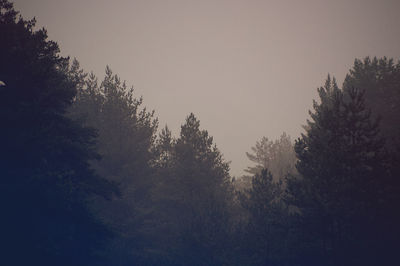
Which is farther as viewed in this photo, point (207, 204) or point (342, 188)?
point (207, 204)

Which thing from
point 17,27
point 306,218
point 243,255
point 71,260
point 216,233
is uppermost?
point 17,27

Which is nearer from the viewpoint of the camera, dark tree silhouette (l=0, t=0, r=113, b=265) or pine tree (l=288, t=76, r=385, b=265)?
dark tree silhouette (l=0, t=0, r=113, b=265)

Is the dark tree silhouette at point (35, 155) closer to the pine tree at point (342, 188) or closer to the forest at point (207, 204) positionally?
the forest at point (207, 204)

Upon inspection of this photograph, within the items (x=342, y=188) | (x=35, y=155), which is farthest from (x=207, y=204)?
(x=35, y=155)

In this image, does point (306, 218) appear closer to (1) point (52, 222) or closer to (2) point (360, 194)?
(2) point (360, 194)

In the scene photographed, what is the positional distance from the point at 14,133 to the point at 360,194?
696 inches

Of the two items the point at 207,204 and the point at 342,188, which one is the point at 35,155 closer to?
the point at 207,204

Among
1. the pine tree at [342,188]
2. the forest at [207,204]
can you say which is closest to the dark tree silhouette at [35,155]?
the forest at [207,204]

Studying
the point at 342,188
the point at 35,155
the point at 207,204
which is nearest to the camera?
the point at 35,155

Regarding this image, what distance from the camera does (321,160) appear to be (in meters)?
12.5

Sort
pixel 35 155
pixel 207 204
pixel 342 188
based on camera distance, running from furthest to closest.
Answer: pixel 207 204 → pixel 342 188 → pixel 35 155

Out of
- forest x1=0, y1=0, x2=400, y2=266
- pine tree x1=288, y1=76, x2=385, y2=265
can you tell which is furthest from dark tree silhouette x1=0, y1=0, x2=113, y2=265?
pine tree x1=288, y1=76, x2=385, y2=265

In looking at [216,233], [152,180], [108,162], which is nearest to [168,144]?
[152,180]

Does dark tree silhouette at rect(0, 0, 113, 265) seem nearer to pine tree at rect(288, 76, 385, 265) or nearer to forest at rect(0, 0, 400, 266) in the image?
forest at rect(0, 0, 400, 266)
